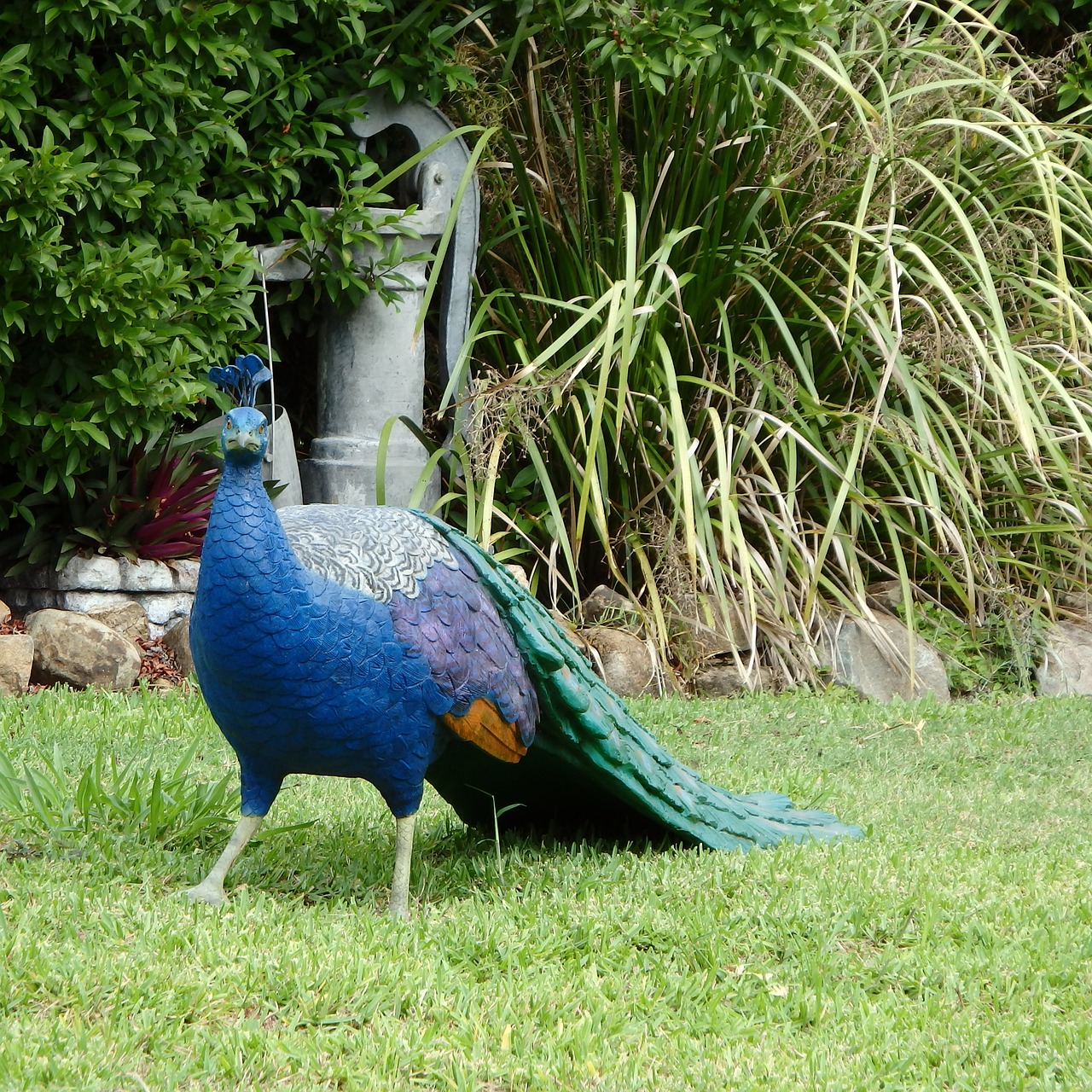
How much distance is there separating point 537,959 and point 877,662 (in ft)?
11.0

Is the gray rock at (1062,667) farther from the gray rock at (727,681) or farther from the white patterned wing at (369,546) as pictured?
the white patterned wing at (369,546)

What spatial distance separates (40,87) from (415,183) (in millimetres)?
1797

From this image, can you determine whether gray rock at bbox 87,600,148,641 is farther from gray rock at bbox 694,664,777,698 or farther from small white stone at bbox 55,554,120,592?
gray rock at bbox 694,664,777,698

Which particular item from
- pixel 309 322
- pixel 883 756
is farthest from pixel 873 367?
pixel 309 322

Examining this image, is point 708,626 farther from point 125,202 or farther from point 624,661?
point 125,202

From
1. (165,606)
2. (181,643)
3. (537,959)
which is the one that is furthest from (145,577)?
(537,959)

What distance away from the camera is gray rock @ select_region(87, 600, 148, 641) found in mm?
5504

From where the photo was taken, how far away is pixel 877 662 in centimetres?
590

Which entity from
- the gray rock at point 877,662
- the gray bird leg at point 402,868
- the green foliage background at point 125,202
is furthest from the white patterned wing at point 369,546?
the gray rock at point 877,662

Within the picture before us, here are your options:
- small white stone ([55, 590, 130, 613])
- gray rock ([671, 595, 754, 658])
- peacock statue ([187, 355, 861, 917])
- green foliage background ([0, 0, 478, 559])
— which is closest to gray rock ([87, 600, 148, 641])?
small white stone ([55, 590, 130, 613])

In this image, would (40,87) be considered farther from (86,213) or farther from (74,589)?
(74,589)

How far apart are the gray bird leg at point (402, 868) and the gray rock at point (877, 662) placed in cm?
313

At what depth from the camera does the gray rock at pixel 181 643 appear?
549 centimetres

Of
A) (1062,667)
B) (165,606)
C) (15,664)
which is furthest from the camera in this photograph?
(1062,667)
